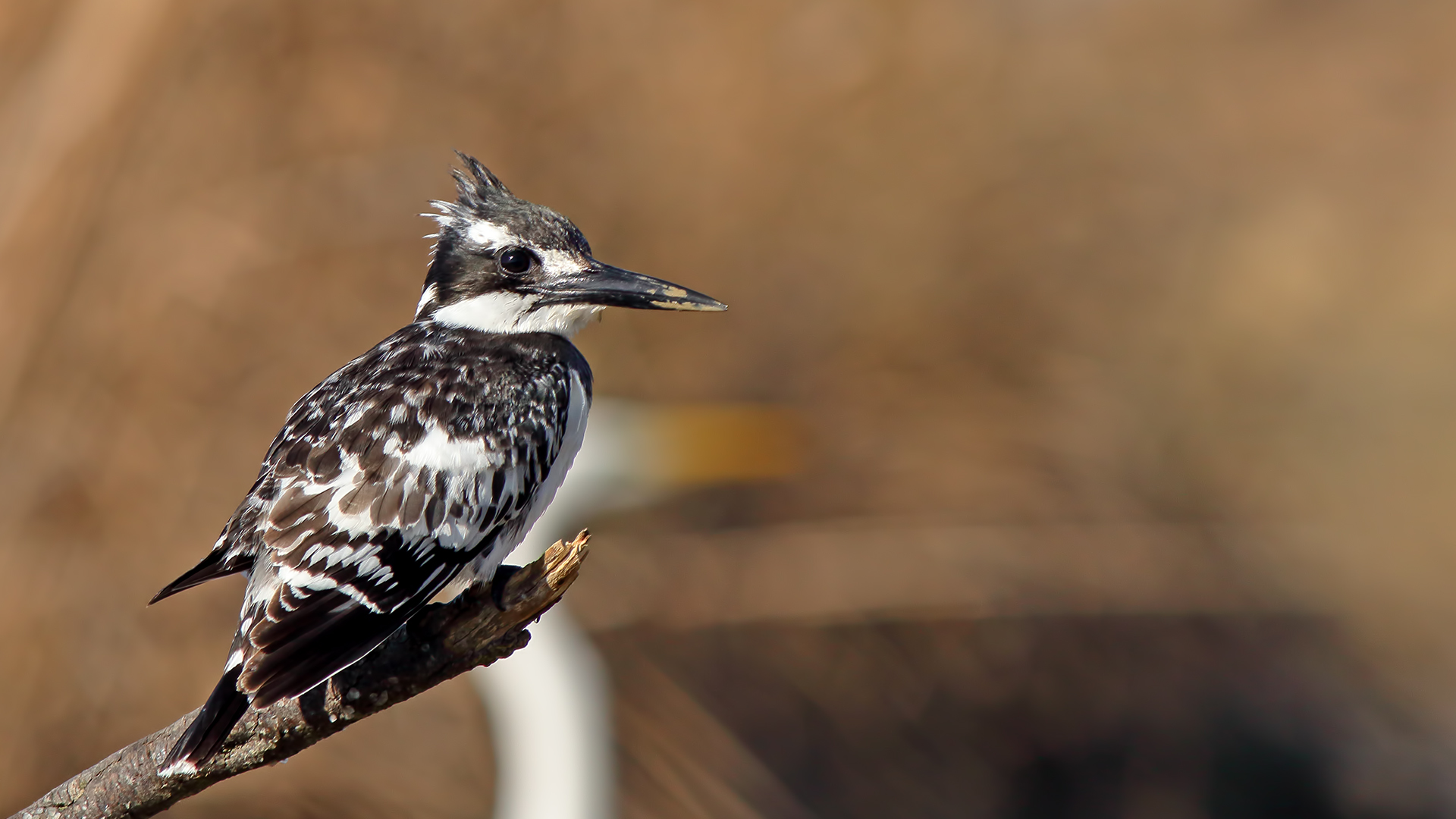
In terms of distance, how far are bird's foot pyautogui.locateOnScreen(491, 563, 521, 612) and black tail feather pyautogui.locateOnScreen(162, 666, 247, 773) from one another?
0.29m

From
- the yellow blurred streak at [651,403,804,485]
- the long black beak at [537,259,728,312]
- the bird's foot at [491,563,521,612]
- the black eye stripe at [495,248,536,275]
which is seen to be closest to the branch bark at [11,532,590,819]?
the bird's foot at [491,563,521,612]

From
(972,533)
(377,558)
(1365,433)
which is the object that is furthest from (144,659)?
(1365,433)

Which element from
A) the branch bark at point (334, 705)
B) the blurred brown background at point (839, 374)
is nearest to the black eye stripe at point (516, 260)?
the branch bark at point (334, 705)

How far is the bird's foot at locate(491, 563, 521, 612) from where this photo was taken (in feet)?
4.31

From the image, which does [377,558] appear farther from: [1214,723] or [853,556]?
[1214,723]

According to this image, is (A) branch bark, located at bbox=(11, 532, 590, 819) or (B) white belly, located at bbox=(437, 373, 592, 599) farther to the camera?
(B) white belly, located at bbox=(437, 373, 592, 599)

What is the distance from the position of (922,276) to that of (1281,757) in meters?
2.56

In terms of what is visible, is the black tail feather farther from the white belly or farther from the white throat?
the white throat

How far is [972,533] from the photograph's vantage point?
4344 mm

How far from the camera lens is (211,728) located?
45.1 inches

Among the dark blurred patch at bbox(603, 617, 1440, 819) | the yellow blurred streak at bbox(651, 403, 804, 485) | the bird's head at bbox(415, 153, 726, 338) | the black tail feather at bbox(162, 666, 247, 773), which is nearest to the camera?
the black tail feather at bbox(162, 666, 247, 773)

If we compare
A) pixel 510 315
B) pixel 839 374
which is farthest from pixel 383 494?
pixel 839 374

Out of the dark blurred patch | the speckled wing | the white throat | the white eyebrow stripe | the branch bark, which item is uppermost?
the white eyebrow stripe

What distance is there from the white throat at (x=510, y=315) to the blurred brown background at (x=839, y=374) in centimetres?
199
